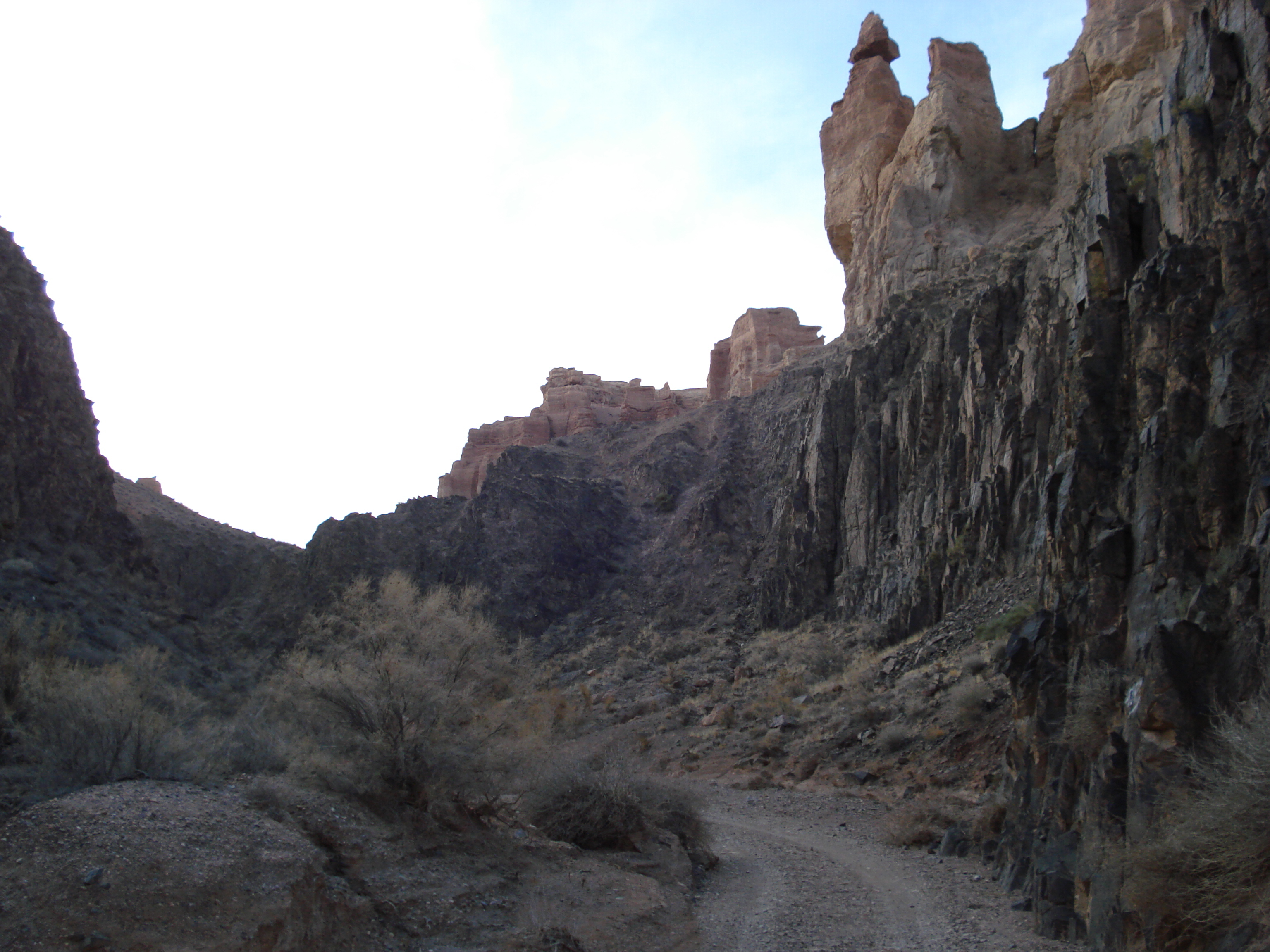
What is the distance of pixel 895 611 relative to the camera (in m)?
33.7

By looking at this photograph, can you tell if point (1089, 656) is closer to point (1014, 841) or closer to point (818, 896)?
point (1014, 841)

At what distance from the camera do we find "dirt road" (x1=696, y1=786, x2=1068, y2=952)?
11.6 m

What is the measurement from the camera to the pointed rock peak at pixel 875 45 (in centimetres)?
6475

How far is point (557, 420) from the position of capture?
80750mm

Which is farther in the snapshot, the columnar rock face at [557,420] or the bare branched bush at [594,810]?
the columnar rock face at [557,420]

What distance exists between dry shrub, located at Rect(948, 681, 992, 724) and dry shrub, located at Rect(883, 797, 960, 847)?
3.20 metres

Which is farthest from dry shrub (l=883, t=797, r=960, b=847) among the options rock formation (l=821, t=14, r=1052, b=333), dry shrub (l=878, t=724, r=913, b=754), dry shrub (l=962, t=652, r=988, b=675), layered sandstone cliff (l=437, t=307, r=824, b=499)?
layered sandstone cliff (l=437, t=307, r=824, b=499)

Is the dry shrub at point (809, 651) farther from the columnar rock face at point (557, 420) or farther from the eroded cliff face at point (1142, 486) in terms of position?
the columnar rock face at point (557, 420)

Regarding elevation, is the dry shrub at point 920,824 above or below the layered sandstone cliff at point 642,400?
below

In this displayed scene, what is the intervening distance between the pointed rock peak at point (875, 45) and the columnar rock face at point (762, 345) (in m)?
20.1

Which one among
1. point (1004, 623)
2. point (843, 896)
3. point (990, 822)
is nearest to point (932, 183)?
point (1004, 623)

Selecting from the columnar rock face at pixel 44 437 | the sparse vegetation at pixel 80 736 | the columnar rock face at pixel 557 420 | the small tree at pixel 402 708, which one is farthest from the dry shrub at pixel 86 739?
the columnar rock face at pixel 557 420

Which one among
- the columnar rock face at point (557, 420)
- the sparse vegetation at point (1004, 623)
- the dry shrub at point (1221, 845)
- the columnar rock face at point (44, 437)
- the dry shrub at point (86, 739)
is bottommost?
the dry shrub at point (86, 739)

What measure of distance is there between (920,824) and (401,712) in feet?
32.2
